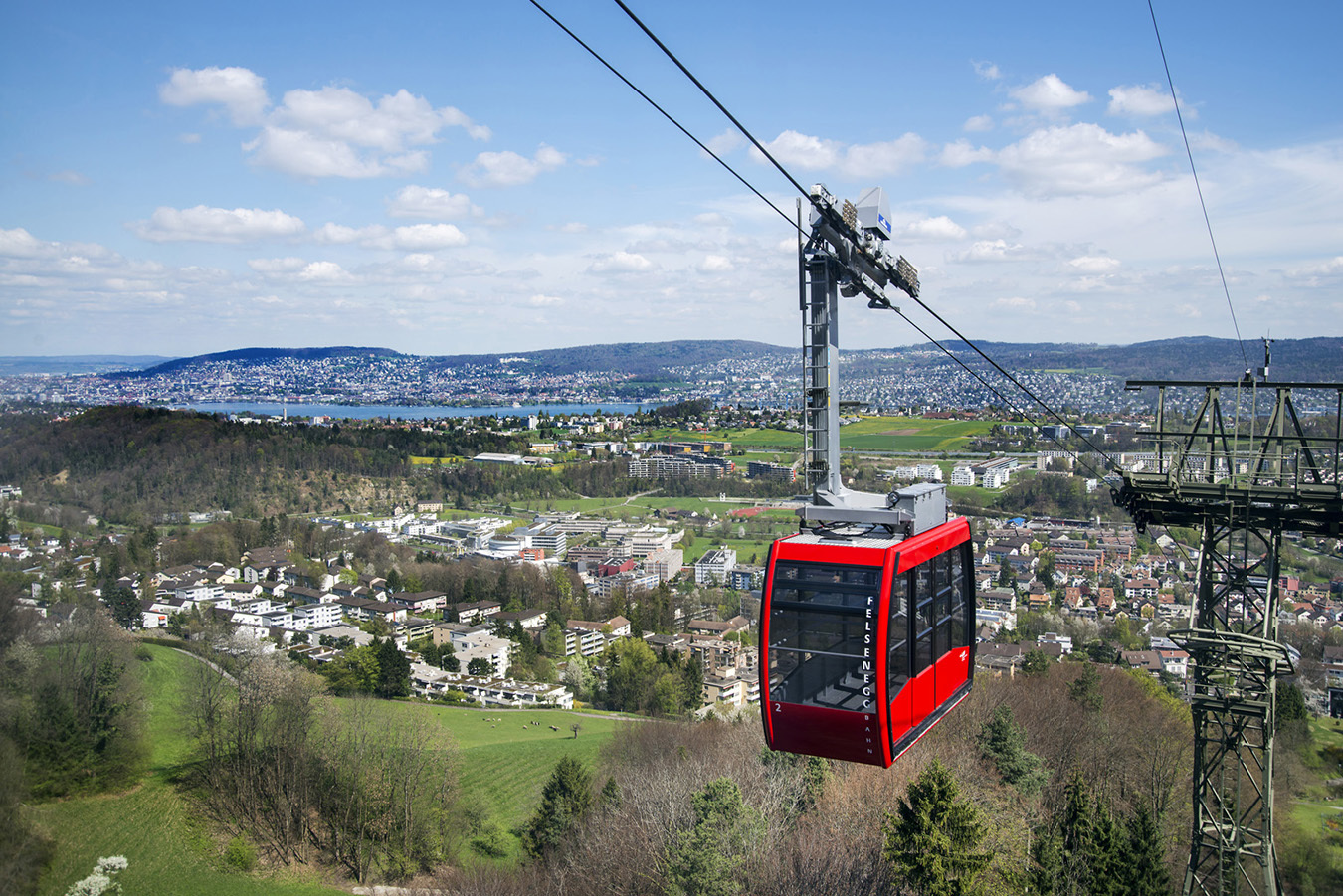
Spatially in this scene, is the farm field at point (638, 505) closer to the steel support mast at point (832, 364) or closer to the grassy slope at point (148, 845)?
the grassy slope at point (148, 845)

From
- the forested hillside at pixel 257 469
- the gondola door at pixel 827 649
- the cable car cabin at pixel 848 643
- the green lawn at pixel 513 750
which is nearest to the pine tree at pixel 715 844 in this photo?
the cable car cabin at pixel 848 643

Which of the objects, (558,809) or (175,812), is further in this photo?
(175,812)

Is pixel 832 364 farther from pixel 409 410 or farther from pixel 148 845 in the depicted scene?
pixel 409 410

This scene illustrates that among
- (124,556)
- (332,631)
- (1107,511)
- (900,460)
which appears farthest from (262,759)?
(1107,511)

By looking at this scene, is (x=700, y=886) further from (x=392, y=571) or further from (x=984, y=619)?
(x=392, y=571)

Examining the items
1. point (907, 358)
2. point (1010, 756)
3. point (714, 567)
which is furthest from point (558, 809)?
point (907, 358)
